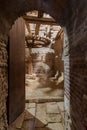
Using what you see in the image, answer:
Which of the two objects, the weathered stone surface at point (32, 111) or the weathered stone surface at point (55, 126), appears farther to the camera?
the weathered stone surface at point (32, 111)

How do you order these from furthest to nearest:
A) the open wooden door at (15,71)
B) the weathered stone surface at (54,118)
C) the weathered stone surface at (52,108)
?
1. the weathered stone surface at (52,108)
2. the weathered stone surface at (54,118)
3. the open wooden door at (15,71)

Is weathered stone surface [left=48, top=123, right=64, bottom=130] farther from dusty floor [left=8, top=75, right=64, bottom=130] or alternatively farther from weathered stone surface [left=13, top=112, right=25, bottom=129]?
weathered stone surface [left=13, top=112, right=25, bottom=129]

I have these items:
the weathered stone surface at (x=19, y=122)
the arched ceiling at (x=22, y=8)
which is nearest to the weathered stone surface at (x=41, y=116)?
the weathered stone surface at (x=19, y=122)

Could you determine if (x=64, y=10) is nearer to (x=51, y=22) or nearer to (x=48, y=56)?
(x=51, y=22)

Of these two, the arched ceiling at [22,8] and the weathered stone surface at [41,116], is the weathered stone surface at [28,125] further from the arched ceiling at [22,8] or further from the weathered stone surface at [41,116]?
the arched ceiling at [22,8]

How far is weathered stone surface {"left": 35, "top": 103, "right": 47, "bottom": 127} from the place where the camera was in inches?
134

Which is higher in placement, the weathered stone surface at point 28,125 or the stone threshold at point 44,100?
the stone threshold at point 44,100

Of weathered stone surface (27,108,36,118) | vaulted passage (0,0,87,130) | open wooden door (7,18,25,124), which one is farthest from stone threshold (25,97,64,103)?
open wooden door (7,18,25,124)

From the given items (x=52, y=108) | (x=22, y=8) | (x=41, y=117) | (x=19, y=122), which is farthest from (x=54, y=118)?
(x=22, y=8)

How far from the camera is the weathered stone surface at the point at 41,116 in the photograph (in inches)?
134

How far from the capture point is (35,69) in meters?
9.66

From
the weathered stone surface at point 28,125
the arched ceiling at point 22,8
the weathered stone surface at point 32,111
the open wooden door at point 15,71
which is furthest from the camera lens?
the weathered stone surface at point 32,111

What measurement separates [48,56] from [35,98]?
16.3 feet

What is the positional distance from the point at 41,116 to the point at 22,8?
2553mm
